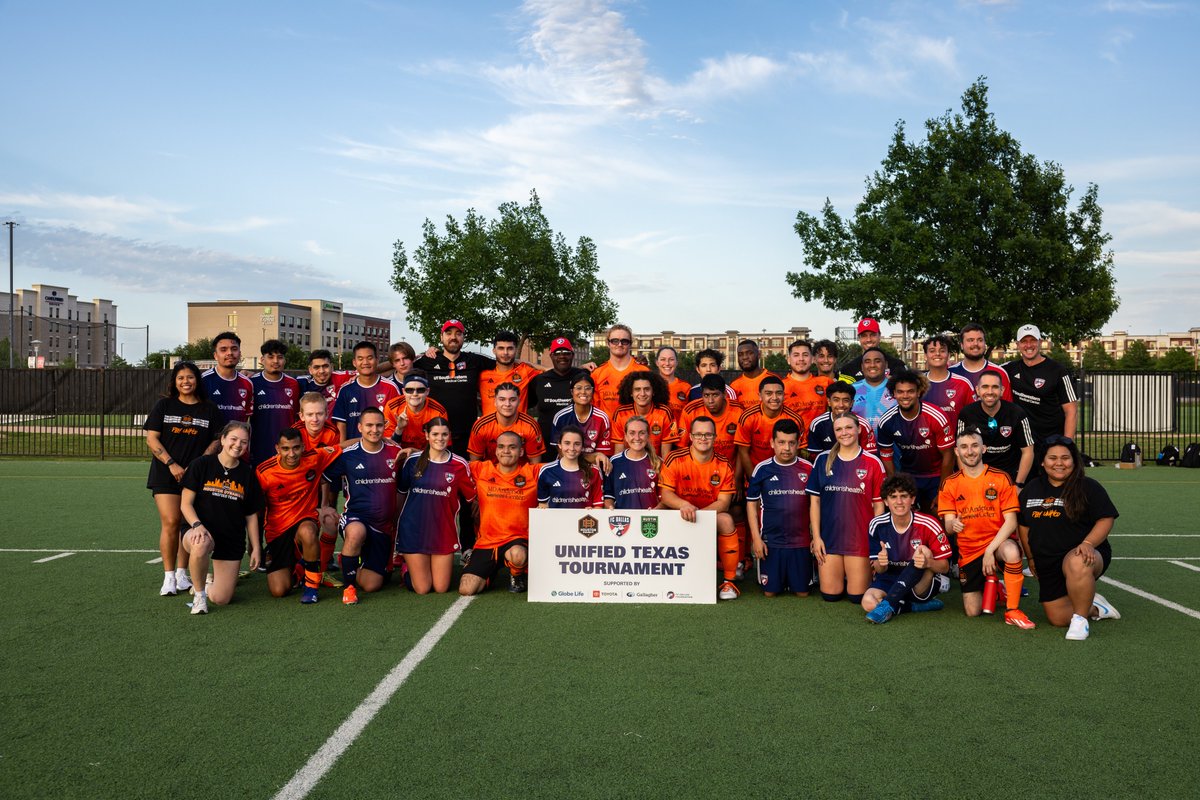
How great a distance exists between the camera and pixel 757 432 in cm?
728

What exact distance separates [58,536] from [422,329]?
27.5 meters

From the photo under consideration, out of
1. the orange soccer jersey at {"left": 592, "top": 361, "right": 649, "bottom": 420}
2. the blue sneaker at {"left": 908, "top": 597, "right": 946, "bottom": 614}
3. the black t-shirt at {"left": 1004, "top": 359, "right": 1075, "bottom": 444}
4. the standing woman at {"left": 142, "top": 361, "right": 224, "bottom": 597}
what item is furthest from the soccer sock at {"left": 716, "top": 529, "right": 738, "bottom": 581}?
the standing woman at {"left": 142, "top": 361, "right": 224, "bottom": 597}

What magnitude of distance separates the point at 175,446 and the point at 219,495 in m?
0.71

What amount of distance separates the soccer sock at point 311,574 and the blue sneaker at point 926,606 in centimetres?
421

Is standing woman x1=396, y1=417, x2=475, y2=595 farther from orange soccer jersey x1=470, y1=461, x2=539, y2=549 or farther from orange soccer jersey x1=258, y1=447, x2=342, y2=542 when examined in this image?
orange soccer jersey x1=258, y1=447, x2=342, y2=542

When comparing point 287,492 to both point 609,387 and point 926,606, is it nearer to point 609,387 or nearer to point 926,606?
point 609,387

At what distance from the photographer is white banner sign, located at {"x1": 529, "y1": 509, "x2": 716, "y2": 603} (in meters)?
6.29

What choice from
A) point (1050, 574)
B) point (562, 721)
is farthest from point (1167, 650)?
point (562, 721)

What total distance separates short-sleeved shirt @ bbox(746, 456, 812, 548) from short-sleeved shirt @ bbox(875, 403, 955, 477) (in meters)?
A: 0.80

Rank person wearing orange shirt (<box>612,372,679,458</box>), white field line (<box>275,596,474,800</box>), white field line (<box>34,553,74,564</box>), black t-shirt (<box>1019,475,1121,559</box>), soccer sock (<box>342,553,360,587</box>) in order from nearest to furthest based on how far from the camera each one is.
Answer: white field line (<box>275,596,474,800</box>)
black t-shirt (<box>1019,475,1121,559</box>)
soccer sock (<box>342,553,360,587</box>)
person wearing orange shirt (<box>612,372,679,458</box>)
white field line (<box>34,553,74,564</box>)

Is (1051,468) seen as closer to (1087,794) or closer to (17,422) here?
(1087,794)

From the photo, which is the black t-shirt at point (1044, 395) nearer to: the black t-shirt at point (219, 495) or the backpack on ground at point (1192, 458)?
the black t-shirt at point (219, 495)

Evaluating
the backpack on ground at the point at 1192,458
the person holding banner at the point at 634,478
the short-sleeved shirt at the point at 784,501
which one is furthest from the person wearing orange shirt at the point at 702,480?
the backpack on ground at the point at 1192,458

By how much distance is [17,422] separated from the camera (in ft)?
68.2
